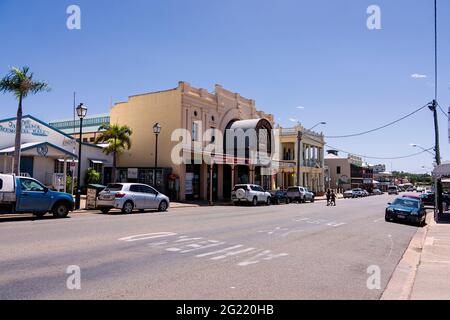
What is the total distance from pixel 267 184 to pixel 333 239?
32.4 meters

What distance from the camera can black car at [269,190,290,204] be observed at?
3578cm

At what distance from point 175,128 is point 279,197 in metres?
11.9

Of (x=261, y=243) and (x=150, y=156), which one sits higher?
(x=150, y=156)

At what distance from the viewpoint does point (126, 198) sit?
19719 mm

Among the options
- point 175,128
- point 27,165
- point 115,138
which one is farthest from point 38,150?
point 175,128

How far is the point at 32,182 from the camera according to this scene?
1578 cm

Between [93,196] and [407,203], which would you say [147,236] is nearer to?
[93,196]

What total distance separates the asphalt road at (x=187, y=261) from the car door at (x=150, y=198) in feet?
21.0

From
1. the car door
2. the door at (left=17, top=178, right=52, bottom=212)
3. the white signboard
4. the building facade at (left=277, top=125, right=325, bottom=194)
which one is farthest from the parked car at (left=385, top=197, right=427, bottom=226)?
the building facade at (left=277, top=125, right=325, bottom=194)

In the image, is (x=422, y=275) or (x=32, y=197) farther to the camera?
(x=32, y=197)

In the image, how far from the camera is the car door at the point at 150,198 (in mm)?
21078

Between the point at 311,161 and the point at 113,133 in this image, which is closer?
the point at 113,133
